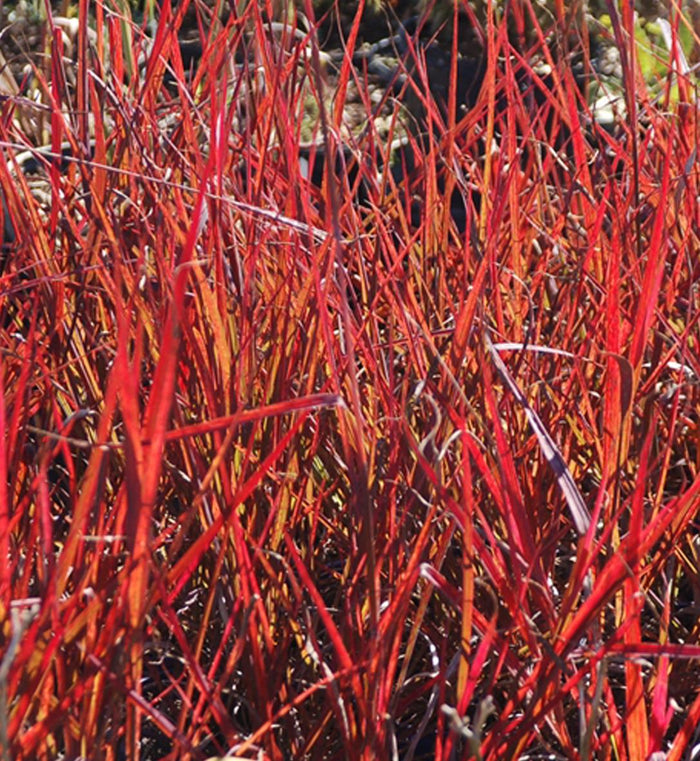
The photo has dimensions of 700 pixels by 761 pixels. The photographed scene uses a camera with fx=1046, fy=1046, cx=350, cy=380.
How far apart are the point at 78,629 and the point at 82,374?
1.51ft

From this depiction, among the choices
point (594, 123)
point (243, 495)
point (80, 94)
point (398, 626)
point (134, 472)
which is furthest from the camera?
point (594, 123)

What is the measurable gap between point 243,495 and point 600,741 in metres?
0.31

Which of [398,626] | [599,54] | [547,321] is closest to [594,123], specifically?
[547,321]

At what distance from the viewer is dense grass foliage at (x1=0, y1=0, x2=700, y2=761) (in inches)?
25.0

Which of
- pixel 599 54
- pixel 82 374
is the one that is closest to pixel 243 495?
pixel 82 374

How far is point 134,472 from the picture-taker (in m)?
0.53

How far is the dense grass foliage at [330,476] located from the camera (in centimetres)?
64

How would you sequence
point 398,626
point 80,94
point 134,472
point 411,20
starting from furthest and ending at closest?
→ point 411,20 → point 80,94 → point 398,626 → point 134,472

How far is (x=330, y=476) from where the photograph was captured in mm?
992

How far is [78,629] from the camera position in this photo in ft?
1.99

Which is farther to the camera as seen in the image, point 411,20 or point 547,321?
point 411,20

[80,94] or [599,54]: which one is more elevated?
[80,94]

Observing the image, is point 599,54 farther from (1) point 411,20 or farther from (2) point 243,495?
(2) point 243,495

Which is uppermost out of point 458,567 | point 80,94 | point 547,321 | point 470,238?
point 80,94
